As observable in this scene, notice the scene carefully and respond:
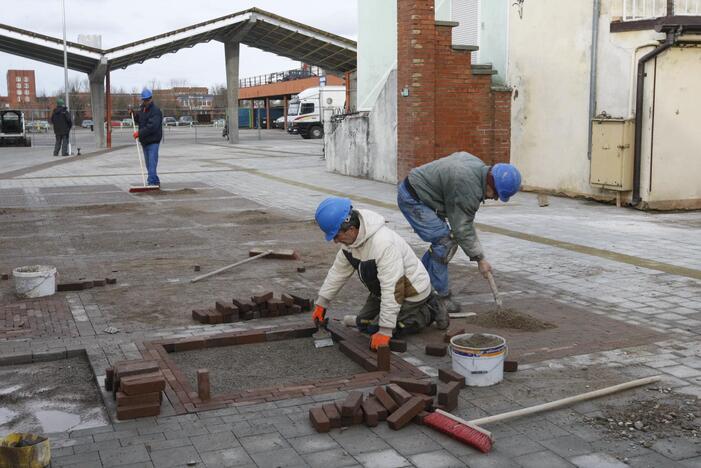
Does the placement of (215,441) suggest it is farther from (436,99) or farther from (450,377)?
(436,99)

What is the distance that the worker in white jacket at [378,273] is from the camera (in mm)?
5422

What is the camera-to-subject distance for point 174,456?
409 cm

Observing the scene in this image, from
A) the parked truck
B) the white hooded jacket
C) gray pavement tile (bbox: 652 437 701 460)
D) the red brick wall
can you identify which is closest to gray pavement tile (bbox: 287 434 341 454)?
the white hooded jacket

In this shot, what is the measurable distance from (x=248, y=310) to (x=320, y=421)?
8.52 feet

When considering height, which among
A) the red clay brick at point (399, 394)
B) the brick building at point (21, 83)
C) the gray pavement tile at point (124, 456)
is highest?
the brick building at point (21, 83)

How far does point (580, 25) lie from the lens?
14773 mm

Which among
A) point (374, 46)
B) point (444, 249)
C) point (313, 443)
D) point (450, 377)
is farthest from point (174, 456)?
point (374, 46)

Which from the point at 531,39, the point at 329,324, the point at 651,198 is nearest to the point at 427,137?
the point at 531,39

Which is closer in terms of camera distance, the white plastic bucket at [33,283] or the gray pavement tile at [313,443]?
the gray pavement tile at [313,443]

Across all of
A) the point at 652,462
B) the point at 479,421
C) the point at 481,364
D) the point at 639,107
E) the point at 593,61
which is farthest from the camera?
the point at 593,61

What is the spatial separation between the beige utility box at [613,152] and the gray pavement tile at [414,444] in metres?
10.5

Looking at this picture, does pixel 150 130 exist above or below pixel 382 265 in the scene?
above

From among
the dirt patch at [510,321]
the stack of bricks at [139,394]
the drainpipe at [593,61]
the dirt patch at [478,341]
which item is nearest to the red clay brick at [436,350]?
the dirt patch at [478,341]

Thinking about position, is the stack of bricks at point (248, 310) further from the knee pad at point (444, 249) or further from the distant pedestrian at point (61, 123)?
the distant pedestrian at point (61, 123)
